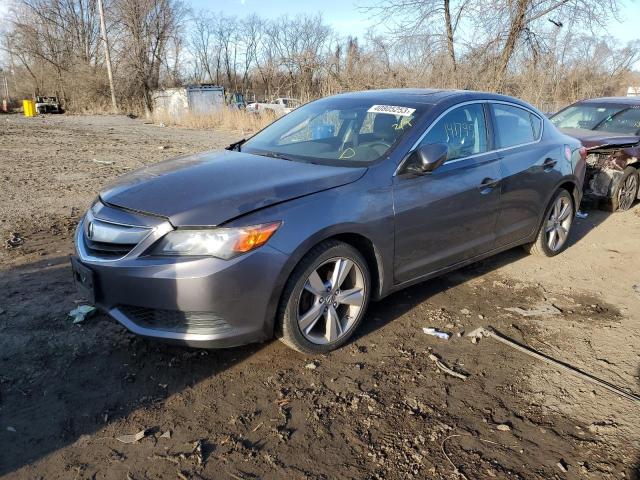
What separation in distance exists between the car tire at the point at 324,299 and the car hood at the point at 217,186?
1.43 ft

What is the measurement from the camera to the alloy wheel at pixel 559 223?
543cm

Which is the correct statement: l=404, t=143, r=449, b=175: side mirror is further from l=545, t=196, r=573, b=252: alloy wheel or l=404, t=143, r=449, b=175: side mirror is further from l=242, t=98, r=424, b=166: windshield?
l=545, t=196, r=573, b=252: alloy wheel

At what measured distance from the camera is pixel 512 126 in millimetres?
4777

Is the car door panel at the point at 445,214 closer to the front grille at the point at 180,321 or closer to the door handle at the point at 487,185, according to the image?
the door handle at the point at 487,185

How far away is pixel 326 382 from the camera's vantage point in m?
3.13

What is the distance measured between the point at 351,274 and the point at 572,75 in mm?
17876

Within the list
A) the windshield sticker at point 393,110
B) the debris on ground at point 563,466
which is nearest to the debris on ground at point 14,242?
the windshield sticker at point 393,110

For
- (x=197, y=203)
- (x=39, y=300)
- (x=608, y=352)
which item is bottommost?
(x=608, y=352)

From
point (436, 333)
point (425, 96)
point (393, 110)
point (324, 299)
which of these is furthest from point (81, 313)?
point (425, 96)

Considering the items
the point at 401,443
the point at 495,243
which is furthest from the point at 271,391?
the point at 495,243

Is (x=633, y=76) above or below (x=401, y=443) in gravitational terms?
above

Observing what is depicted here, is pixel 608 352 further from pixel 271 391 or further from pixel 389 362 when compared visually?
pixel 271 391

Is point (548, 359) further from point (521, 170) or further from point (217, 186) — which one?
point (217, 186)

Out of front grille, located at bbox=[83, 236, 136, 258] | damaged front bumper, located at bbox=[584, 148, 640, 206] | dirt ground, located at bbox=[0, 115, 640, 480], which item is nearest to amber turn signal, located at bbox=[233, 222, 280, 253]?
front grille, located at bbox=[83, 236, 136, 258]
